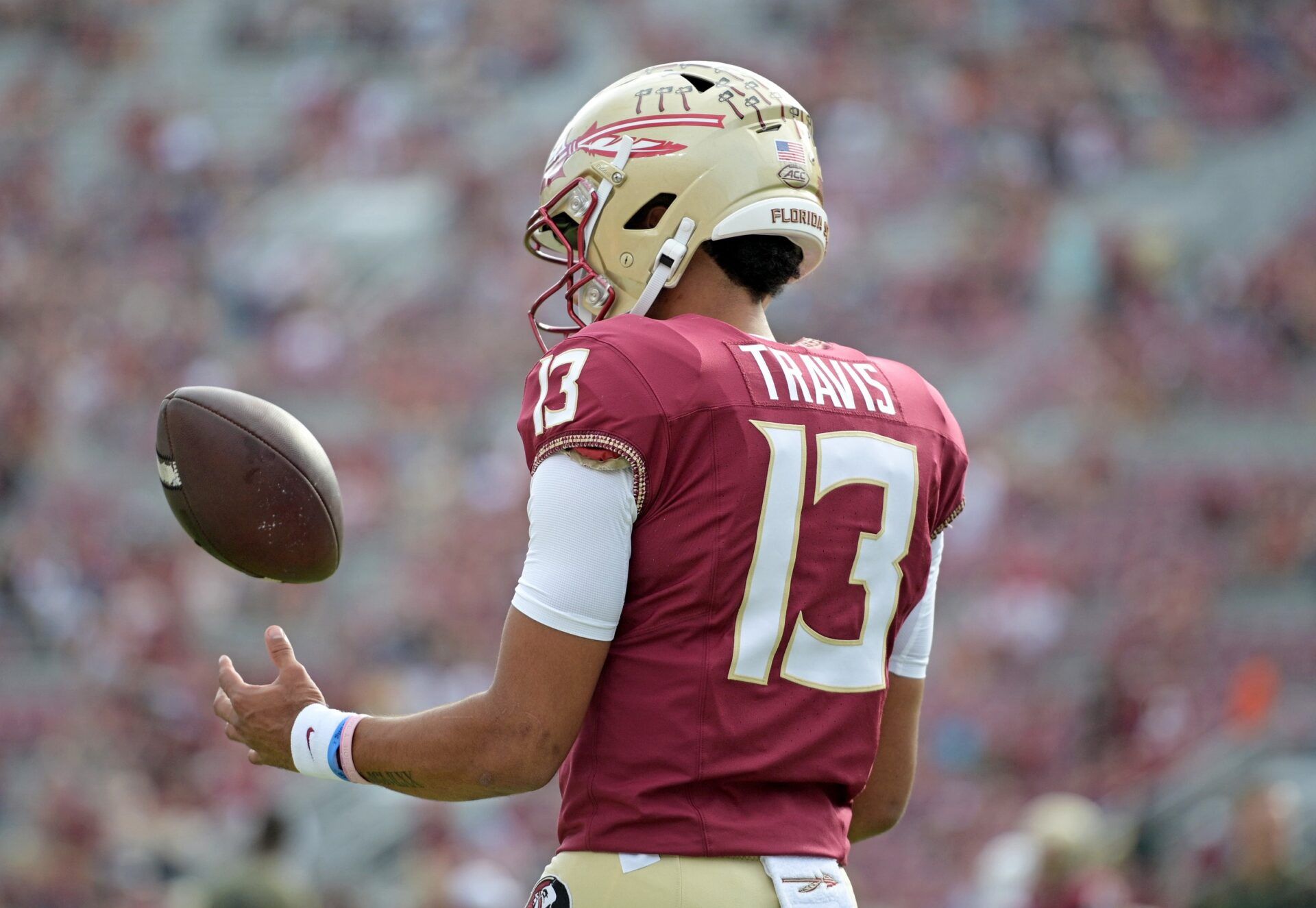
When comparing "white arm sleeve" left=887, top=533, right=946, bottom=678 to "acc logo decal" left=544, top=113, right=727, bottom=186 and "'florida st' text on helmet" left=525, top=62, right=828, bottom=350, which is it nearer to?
"'florida st' text on helmet" left=525, top=62, right=828, bottom=350

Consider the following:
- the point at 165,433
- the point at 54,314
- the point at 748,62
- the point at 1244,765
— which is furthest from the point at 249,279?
the point at 165,433

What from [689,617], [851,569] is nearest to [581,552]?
[689,617]

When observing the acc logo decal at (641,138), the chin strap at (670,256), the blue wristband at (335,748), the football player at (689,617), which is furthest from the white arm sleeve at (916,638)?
the blue wristband at (335,748)

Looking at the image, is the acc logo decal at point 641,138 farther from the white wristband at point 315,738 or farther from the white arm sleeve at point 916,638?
the white wristband at point 315,738

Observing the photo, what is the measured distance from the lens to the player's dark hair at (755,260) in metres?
2.12

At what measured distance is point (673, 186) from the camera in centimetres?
212

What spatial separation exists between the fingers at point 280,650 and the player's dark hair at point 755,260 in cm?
76

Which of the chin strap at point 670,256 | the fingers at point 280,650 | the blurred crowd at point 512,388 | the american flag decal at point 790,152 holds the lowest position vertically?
the fingers at point 280,650

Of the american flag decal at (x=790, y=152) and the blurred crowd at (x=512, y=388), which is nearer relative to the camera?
the american flag decal at (x=790, y=152)

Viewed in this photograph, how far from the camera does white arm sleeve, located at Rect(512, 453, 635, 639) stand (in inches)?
73.1

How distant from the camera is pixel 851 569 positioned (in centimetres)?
199

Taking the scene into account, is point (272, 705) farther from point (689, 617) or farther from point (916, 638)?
point (916, 638)

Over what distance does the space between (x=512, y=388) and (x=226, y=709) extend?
908cm

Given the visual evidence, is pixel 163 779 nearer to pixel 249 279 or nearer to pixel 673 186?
pixel 249 279
